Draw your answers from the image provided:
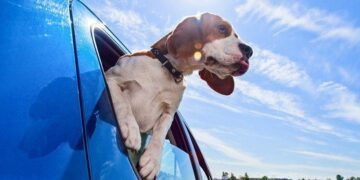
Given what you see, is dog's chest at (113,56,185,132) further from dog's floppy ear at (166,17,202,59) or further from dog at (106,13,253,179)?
dog's floppy ear at (166,17,202,59)

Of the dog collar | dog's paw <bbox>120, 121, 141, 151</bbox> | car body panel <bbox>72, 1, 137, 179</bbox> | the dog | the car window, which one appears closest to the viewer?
car body panel <bbox>72, 1, 137, 179</bbox>

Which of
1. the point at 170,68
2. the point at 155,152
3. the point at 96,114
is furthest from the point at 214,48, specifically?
the point at 96,114

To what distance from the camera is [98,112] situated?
1.59 meters

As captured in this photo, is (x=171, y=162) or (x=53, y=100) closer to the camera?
(x=53, y=100)

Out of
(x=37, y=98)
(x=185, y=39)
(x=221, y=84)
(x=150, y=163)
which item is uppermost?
(x=185, y=39)

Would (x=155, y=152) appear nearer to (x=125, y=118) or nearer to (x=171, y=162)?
(x=125, y=118)

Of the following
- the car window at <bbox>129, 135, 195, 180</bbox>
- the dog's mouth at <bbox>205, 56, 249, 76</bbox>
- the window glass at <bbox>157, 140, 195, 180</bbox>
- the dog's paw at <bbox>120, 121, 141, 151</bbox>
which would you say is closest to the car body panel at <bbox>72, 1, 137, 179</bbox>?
the dog's paw at <bbox>120, 121, 141, 151</bbox>

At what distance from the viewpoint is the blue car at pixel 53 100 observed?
1.06 metres

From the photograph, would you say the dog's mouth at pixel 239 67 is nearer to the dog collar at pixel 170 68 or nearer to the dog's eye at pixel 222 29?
the dog's eye at pixel 222 29

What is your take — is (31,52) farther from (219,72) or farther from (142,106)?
(219,72)

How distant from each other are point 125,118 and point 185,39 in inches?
37.6

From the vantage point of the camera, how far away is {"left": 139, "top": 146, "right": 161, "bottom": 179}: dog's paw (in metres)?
2.13

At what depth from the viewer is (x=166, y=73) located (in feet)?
9.23

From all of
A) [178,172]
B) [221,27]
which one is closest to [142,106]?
[178,172]
